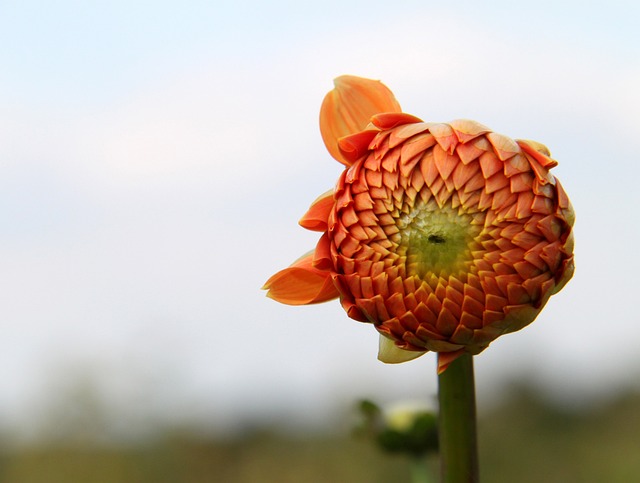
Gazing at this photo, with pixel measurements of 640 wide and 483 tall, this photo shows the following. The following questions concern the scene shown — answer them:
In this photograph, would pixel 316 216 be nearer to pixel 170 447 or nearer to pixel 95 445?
pixel 95 445

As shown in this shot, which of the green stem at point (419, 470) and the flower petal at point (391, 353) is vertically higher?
the flower petal at point (391, 353)

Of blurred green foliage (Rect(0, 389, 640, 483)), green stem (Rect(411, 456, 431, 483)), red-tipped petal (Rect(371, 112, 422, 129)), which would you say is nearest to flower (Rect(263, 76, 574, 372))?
red-tipped petal (Rect(371, 112, 422, 129))

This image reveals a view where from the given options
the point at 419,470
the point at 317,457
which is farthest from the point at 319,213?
the point at 317,457

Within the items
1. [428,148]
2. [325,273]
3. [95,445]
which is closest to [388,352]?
[325,273]

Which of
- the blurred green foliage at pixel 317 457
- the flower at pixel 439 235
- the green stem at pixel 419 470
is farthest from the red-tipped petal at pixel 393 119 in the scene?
the blurred green foliage at pixel 317 457

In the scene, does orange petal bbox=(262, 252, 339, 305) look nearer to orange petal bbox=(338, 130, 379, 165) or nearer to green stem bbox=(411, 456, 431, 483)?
orange petal bbox=(338, 130, 379, 165)

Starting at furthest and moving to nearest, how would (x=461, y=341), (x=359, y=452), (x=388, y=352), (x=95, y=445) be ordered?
1. (x=359, y=452)
2. (x=95, y=445)
3. (x=388, y=352)
4. (x=461, y=341)

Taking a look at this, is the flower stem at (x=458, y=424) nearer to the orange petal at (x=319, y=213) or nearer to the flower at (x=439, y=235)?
the flower at (x=439, y=235)

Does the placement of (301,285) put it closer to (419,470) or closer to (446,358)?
(446,358)
